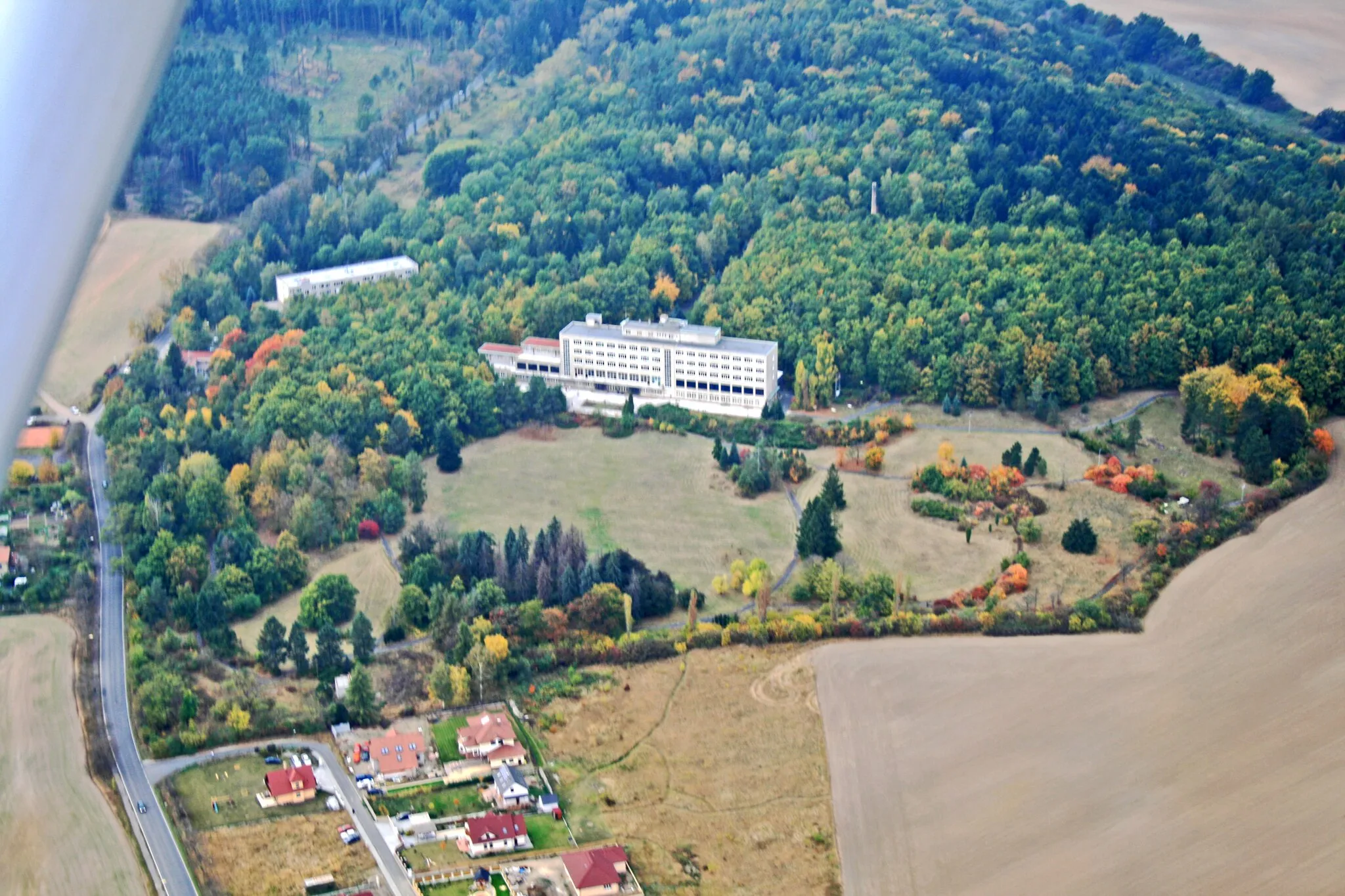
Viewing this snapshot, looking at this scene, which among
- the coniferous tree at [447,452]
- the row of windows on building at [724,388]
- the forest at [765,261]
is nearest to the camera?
the forest at [765,261]

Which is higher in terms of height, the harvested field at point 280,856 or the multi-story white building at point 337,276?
the multi-story white building at point 337,276

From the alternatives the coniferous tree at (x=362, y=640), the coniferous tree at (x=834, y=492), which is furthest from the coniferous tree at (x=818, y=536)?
the coniferous tree at (x=362, y=640)

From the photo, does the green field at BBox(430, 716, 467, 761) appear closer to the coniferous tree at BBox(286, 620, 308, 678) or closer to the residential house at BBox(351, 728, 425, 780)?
the residential house at BBox(351, 728, 425, 780)

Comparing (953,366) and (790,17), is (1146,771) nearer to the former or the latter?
(953,366)

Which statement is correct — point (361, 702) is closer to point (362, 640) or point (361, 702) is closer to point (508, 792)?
point (362, 640)

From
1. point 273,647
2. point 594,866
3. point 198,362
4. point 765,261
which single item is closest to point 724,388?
point 765,261

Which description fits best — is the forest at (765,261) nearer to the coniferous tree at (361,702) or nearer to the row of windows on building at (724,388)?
the row of windows on building at (724,388)

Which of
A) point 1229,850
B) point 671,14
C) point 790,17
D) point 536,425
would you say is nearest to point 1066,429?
point 536,425

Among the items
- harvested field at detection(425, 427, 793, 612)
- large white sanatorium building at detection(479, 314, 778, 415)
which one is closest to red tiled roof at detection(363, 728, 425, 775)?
harvested field at detection(425, 427, 793, 612)
